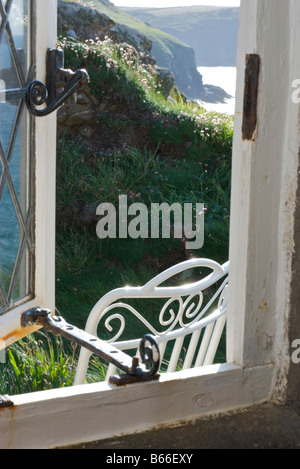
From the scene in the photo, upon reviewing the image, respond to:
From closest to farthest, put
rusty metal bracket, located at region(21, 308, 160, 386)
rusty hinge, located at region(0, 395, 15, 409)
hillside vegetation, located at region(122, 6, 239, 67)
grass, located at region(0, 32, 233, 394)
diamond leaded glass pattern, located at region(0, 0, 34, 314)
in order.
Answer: rusty hinge, located at region(0, 395, 15, 409) → rusty metal bracket, located at region(21, 308, 160, 386) → diamond leaded glass pattern, located at region(0, 0, 34, 314) → grass, located at region(0, 32, 233, 394) → hillside vegetation, located at region(122, 6, 239, 67)

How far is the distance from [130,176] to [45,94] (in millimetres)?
4047

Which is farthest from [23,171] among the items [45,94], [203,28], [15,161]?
[203,28]

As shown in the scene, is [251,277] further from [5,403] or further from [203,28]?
[203,28]

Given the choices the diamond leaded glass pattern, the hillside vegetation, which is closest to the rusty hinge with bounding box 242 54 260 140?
the diamond leaded glass pattern

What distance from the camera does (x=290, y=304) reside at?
110 centimetres

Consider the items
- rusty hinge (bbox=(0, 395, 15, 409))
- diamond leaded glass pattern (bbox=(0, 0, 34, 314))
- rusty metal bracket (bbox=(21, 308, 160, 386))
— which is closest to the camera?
rusty hinge (bbox=(0, 395, 15, 409))

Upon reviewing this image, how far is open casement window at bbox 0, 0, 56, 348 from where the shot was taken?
1308mm

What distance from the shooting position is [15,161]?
4.49 feet

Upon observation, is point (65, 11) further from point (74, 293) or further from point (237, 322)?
point (237, 322)

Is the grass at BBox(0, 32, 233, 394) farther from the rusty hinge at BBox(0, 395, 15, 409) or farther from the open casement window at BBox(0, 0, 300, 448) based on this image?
the rusty hinge at BBox(0, 395, 15, 409)

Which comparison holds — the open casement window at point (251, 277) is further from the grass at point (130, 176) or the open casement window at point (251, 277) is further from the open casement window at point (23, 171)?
the grass at point (130, 176)

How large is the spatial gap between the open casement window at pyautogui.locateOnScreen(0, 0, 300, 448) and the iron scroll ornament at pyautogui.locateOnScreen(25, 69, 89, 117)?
38 cm

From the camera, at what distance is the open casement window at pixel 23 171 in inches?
51.5
